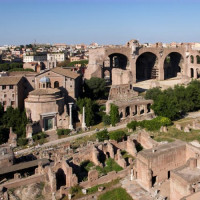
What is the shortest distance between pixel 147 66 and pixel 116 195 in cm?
4312

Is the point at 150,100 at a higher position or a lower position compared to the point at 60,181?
higher

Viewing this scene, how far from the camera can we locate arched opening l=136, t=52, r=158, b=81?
181 feet

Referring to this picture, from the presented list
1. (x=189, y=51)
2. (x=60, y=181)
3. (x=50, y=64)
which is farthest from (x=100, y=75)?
(x=60, y=181)

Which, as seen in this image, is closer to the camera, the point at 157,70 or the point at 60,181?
the point at 60,181

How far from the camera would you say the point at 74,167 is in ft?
63.2

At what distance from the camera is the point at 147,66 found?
5638 cm

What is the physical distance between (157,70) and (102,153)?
1431 inches

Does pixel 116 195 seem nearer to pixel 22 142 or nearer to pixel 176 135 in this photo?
pixel 176 135

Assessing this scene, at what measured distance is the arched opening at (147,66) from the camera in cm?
5531

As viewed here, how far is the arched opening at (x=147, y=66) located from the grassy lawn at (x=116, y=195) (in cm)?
4114

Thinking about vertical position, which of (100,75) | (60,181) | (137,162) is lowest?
(60,181)

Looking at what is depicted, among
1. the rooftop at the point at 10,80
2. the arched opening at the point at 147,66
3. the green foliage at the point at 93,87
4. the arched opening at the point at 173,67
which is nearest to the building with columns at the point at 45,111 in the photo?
the rooftop at the point at 10,80

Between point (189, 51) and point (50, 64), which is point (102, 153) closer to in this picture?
point (50, 64)

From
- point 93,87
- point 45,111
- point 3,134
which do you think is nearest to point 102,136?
point 45,111
